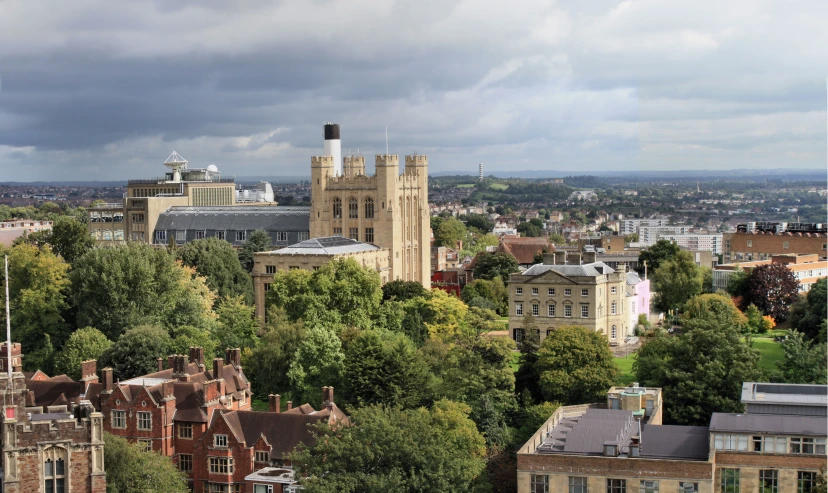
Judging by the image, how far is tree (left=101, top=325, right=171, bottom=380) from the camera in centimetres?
6519

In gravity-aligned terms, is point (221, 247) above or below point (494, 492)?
above

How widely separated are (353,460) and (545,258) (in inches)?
1736

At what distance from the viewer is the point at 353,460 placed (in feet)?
147

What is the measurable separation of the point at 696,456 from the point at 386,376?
19.0 meters

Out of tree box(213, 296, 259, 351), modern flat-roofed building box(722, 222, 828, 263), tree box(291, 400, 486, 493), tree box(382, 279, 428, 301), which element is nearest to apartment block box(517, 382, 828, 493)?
tree box(291, 400, 486, 493)

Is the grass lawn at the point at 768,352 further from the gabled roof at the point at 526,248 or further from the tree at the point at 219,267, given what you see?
the gabled roof at the point at 526,248

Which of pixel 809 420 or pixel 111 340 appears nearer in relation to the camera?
pixel 809 420

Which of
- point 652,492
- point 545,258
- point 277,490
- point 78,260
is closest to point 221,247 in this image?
point 78,260

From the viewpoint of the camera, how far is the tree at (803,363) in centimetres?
6028

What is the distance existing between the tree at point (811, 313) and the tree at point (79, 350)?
44.3 meters

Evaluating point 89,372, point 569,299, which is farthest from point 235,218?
point 89,372

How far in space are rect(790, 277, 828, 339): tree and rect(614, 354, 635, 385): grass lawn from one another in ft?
39.6

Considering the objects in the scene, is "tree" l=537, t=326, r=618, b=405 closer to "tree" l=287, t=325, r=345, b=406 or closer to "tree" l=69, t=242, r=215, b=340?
"tree" l=287, t=325, r=345, b=406

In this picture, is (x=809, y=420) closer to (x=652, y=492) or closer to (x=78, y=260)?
(x=652, y=492)
